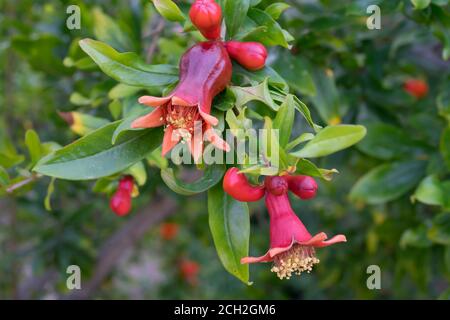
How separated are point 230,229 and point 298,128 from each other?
0.59 m

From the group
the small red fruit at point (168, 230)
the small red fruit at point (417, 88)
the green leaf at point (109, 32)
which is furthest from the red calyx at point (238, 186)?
the small red fruit at point (168, 230)

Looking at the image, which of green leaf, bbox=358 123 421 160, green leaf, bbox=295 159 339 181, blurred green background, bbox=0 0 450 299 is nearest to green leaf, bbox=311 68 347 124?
blurred green background, bbox=0 0 450 299

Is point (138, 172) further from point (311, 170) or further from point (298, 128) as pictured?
point (298, 128)

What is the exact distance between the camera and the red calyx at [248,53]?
0.94 metres

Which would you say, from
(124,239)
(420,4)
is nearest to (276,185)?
(420,4)

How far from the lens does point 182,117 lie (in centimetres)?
87

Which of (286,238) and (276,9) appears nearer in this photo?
(286,238)

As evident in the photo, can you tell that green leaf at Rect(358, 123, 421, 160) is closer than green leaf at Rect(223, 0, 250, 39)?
No

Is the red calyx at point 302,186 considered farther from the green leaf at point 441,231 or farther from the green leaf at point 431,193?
the green leaf at point 441,231

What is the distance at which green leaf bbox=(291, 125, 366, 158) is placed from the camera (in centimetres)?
83

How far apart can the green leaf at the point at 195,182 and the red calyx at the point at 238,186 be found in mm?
74

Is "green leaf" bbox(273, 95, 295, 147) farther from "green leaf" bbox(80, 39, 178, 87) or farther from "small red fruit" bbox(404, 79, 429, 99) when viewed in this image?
"small red fruit" bbox(404, 79, 429, 99)

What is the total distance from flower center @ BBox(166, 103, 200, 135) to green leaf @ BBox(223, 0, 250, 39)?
19 centimetres
